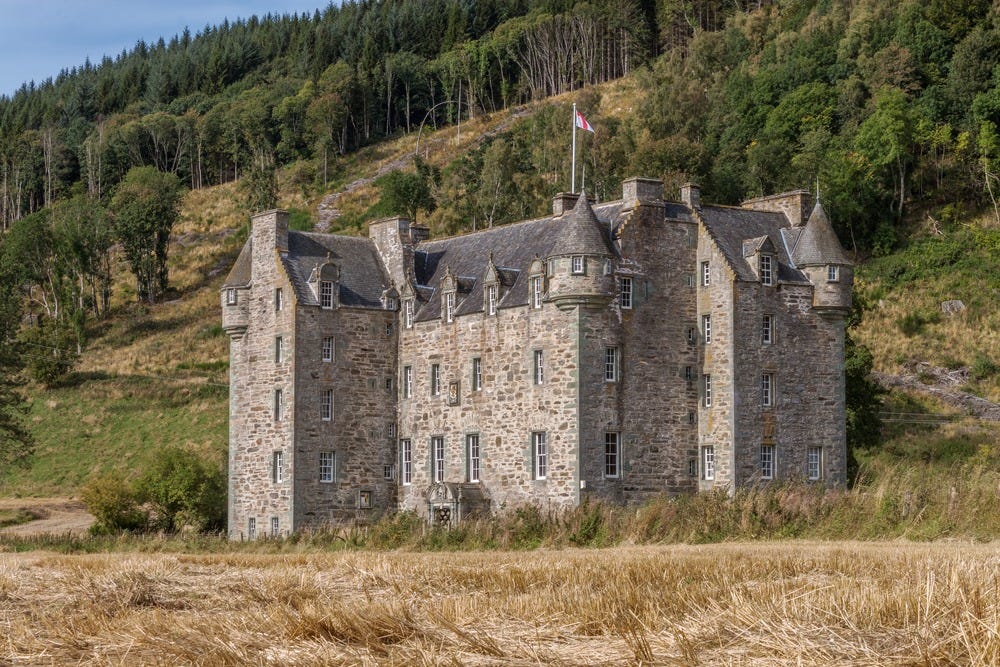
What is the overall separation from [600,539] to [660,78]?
84.6 metres

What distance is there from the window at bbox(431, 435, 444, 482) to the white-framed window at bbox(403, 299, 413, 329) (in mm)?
5108

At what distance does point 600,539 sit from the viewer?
3891 cm

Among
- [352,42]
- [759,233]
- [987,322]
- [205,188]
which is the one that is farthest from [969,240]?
[352,42]

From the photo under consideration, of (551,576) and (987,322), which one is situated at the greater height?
(987,322)

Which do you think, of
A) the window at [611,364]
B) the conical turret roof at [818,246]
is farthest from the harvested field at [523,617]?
the conical turret roof at [818,246]

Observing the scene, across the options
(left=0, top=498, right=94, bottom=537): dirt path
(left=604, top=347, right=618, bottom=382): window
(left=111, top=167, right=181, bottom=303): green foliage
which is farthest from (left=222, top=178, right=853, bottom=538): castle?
(left=111, top=167, right=181, bottom=303): green foliage

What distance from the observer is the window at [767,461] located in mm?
53219

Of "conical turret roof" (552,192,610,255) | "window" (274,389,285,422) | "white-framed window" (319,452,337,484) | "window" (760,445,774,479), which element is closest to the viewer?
"conical turret roof" (552,192,610,255)

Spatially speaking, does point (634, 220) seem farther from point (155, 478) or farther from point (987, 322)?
point (987, 322)

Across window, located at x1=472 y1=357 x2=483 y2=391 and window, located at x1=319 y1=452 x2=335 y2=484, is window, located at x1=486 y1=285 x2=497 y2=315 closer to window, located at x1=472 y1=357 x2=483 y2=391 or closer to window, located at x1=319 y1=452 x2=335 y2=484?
window, located at x1=472 y1=357 x2=483 y2=391

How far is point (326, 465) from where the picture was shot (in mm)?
58562

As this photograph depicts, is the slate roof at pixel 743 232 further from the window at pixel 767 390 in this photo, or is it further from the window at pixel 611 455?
the window at pixel 611 455

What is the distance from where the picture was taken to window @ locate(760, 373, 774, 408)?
177 ft

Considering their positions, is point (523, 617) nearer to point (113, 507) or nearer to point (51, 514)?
point (113, 507)
